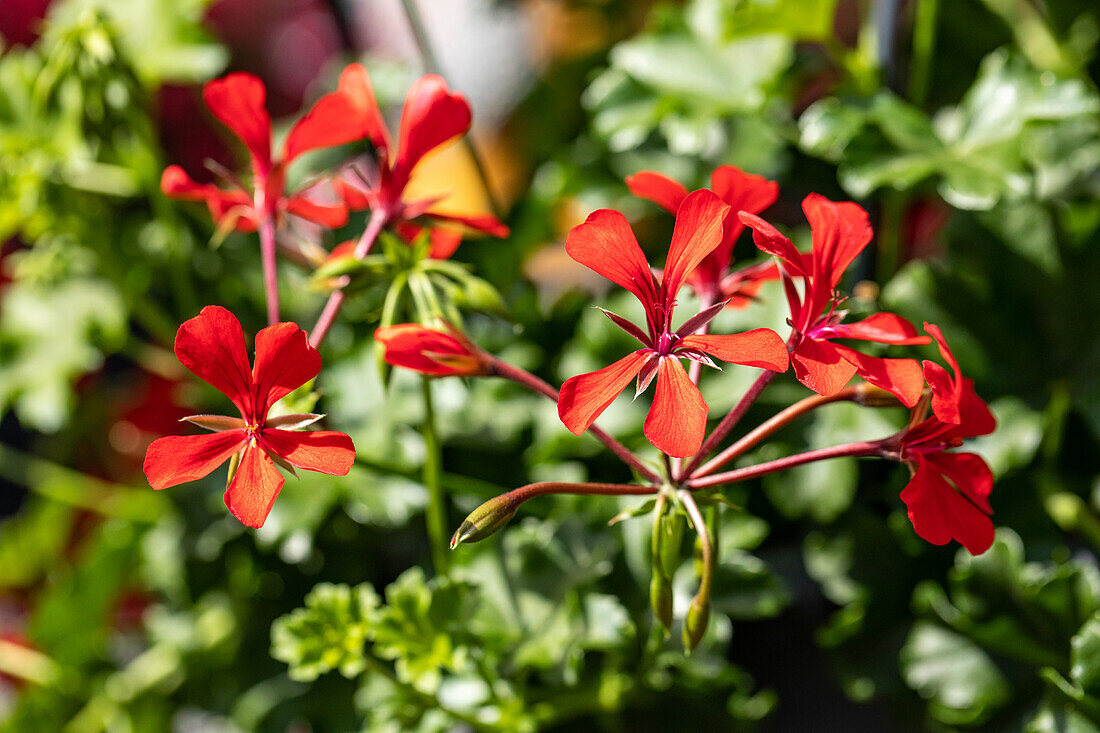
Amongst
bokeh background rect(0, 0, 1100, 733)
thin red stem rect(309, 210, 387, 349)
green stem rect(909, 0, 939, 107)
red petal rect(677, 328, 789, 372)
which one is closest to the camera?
red petal rect(677, 328, 789, 372)

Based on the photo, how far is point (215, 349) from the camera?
38cm

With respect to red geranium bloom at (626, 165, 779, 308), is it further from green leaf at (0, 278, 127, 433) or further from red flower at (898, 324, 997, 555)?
green leaf at (0, 278, 127, 433)

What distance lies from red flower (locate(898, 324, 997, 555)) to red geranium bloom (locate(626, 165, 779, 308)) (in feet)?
0.33

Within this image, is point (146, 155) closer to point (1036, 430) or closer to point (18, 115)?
point (18, 115)

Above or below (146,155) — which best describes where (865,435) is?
below

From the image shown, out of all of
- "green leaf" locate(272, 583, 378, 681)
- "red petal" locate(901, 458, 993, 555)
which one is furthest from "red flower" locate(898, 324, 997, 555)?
"green leaf" locate(272, 583, 378, 681)

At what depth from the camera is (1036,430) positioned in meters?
0.64

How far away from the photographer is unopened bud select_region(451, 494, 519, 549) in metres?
0.37

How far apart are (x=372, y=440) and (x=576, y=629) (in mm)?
244

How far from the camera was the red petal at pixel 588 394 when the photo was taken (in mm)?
345

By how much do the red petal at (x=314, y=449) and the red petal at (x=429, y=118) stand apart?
0.17 metres

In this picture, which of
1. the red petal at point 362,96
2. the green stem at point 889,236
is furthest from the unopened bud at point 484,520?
the green stem at point 889,236

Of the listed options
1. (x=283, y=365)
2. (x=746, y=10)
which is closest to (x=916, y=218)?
(x=746, y=10)

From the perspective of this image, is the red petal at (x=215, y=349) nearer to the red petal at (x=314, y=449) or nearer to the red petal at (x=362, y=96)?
the red petal at (x=314, y=449)
